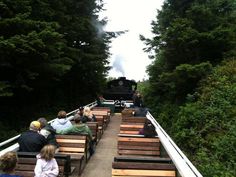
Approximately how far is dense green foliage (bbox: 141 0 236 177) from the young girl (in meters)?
7.29

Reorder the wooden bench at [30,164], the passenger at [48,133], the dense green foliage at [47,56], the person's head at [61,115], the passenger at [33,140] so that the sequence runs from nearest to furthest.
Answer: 1. the wooden bench at [30,164]
2. the passenger at [33,140]
3. the passenger at [48,133]
4. the person's head at [61,115]
5. the dense green foliage at [47,56]

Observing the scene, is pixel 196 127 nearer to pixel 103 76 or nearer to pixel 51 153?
pixel 51 153

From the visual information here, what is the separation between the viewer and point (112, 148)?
619 inches

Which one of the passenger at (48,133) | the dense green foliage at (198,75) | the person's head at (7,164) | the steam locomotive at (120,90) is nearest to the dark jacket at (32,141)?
the passenger at (48,133)

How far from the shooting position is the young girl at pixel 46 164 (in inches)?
296

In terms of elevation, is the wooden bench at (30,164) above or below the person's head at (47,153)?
below

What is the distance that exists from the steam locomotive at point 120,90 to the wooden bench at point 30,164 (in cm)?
2636

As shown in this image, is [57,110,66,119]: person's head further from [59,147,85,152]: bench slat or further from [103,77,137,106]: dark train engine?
[103,77,137,106]: dark train engine

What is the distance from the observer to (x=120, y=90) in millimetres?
36938

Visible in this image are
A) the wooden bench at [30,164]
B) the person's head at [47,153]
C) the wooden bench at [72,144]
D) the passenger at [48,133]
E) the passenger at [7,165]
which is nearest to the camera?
the passenger at [7,165]

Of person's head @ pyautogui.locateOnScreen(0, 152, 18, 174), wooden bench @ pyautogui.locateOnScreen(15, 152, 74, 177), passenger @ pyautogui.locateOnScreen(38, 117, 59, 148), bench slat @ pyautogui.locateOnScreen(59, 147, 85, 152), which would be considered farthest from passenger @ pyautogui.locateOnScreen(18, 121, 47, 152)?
person's head @ pyautogui.locateOnScreen(0, 152, 18, 174)

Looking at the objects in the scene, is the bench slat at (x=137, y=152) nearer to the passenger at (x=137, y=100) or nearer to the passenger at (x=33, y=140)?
the passenger at (x=33, y=140)

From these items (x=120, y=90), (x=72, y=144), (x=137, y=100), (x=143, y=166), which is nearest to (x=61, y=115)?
(x=72, y=144)

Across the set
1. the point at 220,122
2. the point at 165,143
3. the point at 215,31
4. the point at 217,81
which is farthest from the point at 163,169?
the point at 215,31
